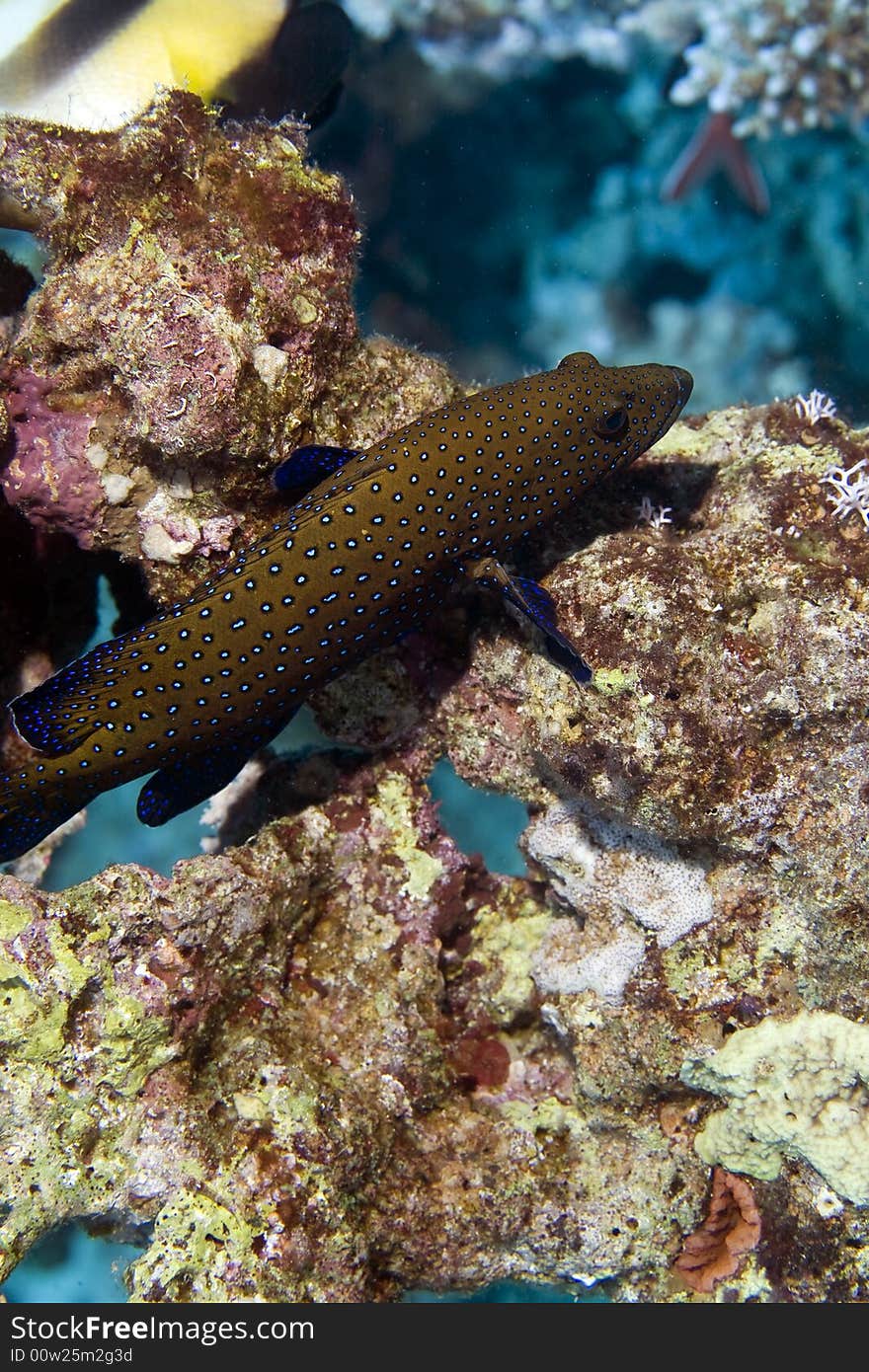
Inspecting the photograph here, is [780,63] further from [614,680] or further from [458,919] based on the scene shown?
[458,919]

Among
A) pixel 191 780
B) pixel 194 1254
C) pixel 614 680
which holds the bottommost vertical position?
pixel 194 1254

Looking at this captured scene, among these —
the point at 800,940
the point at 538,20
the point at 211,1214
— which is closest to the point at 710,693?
the point at 800,940

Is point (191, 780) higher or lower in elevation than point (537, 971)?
higher

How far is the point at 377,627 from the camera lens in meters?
4.93

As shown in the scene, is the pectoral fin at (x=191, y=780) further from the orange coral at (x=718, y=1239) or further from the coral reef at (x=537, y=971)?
the orange coral at (x=718, y=1239)

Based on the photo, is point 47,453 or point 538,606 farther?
point 47,453

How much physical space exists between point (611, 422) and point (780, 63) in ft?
24.2

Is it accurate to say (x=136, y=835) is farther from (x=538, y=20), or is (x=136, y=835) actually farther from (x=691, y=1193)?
(x=538, y=20)

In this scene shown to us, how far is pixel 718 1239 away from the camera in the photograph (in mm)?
5465

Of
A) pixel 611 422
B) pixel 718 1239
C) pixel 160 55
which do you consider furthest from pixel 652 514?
pixel 160 55

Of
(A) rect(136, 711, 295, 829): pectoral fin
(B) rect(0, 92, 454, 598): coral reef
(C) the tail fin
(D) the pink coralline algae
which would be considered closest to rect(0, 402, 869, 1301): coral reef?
(C) the tail fin

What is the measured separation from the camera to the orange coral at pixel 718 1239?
213 inches

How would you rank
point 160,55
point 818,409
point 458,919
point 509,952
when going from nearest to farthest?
point 818,409 → point 458,919 → point 509,952 → point 160,55

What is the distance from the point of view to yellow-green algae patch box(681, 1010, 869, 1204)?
489 cm
